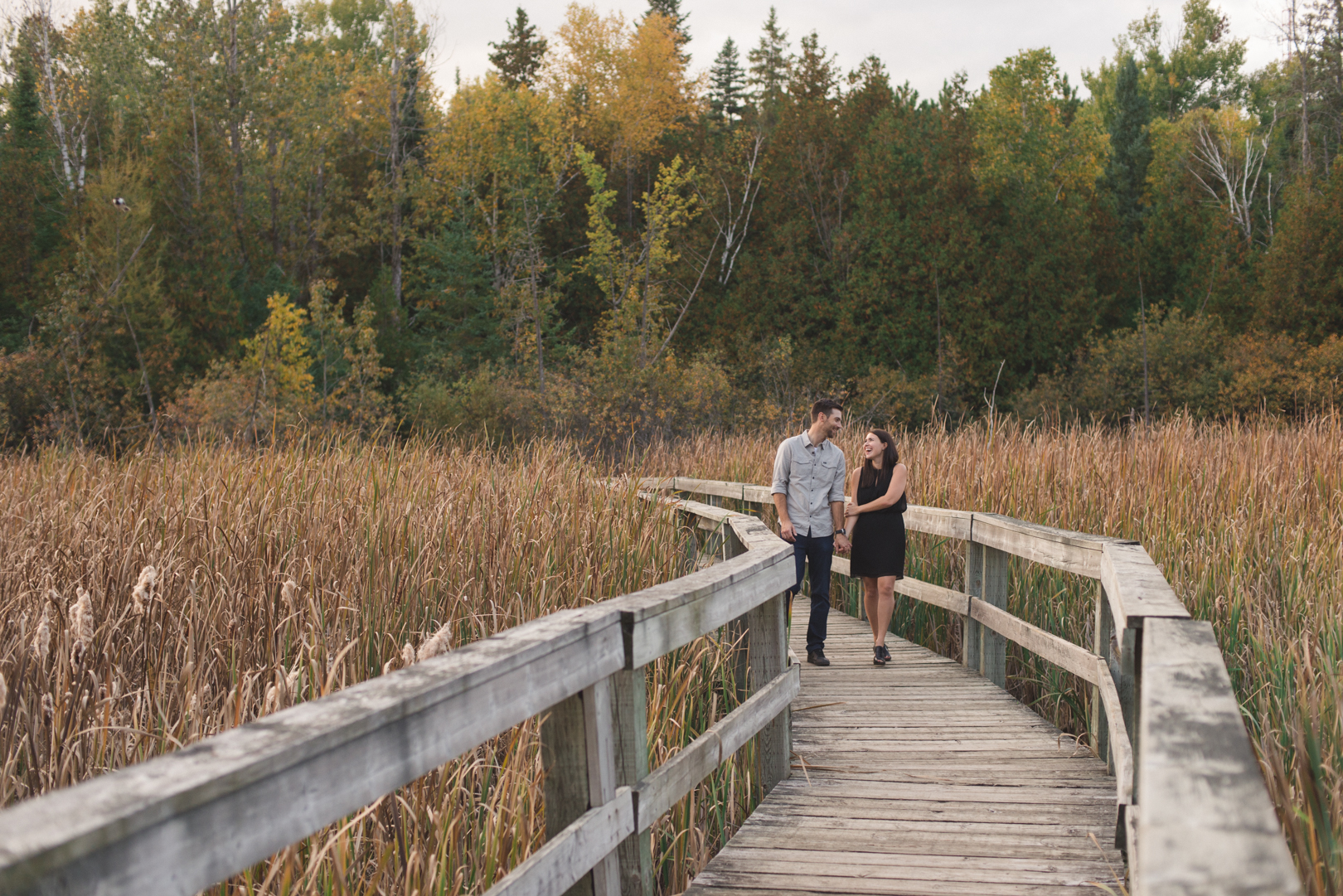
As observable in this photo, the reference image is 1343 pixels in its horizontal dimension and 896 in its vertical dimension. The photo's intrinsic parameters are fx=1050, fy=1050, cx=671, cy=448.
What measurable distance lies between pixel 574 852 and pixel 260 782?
105 centimetres

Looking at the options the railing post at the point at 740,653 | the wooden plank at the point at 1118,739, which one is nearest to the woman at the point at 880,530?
the railing post at the point at 740,653

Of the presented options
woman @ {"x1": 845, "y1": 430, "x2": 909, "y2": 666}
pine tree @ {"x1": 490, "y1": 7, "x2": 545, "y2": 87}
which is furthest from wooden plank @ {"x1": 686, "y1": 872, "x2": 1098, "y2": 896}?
pine tree @ {"x1": 490, "y1": 7, "x2": 545, "y2": 87}

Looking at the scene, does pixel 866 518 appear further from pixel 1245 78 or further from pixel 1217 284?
pixel 1245 78

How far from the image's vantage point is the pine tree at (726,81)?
164 ft

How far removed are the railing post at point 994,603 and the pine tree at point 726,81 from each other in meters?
46.6

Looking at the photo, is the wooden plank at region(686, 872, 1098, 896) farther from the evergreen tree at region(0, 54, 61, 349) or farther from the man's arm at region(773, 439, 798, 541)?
the evergreen tree at region(0, 54, 61, 349)

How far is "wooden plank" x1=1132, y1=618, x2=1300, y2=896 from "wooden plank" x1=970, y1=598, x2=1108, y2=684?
2751 mm

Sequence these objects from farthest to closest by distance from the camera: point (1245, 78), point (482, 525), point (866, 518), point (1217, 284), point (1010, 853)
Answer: point (1245, 78) < point (1217, 284) < point (866, 518) < point (482, 525) < point (1010, 853)

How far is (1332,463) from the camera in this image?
7.73 metres

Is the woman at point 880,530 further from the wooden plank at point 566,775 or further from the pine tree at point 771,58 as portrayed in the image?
the pine tree at point 771,58

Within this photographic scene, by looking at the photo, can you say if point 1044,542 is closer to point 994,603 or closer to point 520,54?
point 994,603

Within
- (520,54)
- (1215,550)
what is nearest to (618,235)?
(520,54)

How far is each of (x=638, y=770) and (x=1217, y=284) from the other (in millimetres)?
34088

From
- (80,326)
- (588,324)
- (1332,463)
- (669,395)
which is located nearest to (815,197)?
(588,324)
